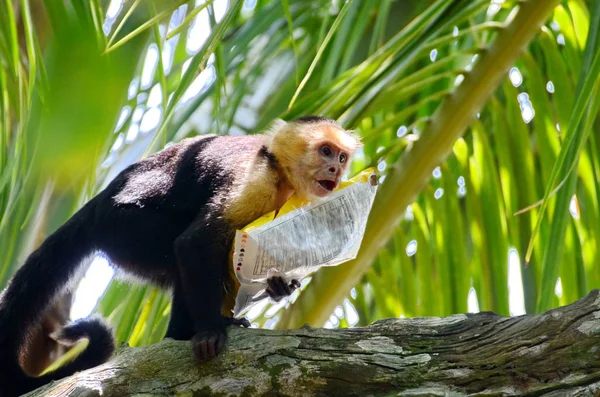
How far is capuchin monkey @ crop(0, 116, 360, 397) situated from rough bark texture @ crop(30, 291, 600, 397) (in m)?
0.27

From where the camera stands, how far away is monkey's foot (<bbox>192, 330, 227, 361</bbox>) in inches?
75.2

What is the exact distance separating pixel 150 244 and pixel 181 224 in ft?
0.44

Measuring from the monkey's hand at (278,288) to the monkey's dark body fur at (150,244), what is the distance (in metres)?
0.16

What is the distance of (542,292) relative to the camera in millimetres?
1925

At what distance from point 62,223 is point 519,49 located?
1698 millimetres

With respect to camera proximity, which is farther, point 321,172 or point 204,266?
point 321,172

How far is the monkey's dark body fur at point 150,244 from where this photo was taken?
227 centimetres

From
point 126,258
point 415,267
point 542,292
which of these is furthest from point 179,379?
point 415,267

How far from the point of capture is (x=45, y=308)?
2434 mm

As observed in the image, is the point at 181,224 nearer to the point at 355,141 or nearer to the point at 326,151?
the point at 326,151

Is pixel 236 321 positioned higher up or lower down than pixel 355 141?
lower down

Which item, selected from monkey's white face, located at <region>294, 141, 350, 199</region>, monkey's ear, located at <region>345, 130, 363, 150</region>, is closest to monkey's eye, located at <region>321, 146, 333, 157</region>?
monkey's white face, located at <region>294, 141, 350, 199</region>

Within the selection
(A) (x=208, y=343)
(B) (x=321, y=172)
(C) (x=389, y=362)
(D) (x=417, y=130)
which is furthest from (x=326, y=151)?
(C) (x=389, y=362)

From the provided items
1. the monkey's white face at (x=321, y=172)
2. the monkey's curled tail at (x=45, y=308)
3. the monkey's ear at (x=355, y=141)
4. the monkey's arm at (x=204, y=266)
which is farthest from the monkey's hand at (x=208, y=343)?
the monkey's ear at (x=355, y=141)
